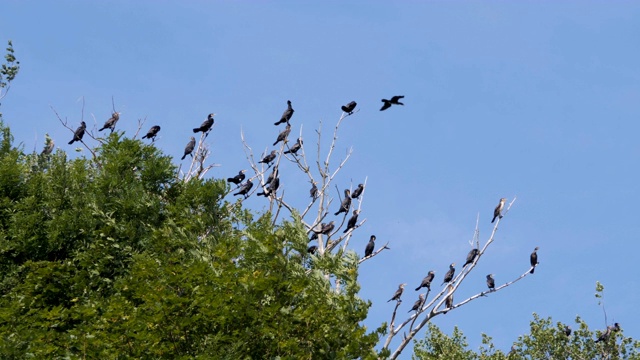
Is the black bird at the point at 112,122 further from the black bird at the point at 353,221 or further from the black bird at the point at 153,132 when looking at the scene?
the black bird at the point at 353,221

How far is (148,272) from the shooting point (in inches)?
744

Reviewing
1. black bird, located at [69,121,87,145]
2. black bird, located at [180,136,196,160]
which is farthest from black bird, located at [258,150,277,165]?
black bird, located at [69,121,87,145]

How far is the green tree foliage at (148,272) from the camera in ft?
55.1

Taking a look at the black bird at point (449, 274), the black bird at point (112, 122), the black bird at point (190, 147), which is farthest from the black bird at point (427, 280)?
the black bird at point (112, 122)

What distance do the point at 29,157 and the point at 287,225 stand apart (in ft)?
41.7

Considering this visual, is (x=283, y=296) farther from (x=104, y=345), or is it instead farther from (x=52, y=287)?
(x=52, y=287)

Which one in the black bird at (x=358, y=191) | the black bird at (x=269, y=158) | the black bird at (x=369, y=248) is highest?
the black bird at (x=269, y=158)

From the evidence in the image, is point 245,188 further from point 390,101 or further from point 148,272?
point 148,272

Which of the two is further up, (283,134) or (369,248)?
(283,134)

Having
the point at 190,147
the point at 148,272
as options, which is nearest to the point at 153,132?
the point at 190,147

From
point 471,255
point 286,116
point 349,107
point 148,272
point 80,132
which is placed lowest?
point 148,272

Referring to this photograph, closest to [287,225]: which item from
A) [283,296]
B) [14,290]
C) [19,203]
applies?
[283,296]

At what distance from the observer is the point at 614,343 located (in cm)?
3912

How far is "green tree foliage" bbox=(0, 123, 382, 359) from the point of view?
661 inches
